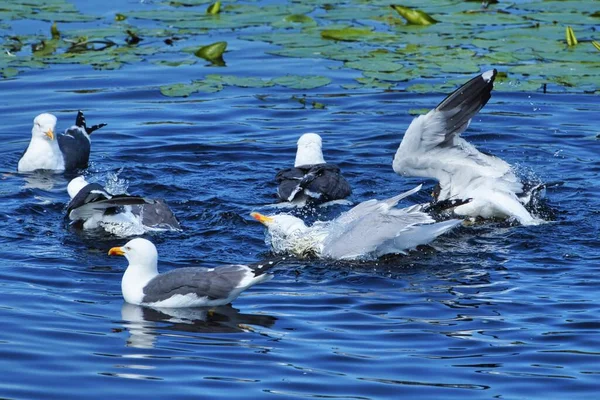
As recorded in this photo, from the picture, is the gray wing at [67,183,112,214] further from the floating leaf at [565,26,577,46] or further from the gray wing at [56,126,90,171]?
the floating leaf at [565,26,577,46]

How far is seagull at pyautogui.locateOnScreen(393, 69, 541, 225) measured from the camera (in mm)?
10383

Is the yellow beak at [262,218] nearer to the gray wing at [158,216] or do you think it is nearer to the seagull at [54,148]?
the gray wing at [158,216]

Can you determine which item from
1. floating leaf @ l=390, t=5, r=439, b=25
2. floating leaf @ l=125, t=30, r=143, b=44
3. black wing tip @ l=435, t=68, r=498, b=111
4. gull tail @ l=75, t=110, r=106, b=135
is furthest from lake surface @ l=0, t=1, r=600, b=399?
floating leaf @ l=390, t=5, r=439, b=25

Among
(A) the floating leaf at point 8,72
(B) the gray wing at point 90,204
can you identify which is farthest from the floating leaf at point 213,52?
(B) the gray wing at point 90,204

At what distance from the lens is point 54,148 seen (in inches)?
487

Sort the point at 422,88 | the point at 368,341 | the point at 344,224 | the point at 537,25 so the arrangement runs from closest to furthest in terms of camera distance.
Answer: the point at 368,341 → the point at 344,224 → the point at 422,88 → the point at 537,25

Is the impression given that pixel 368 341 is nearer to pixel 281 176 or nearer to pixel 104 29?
pixel 281 176

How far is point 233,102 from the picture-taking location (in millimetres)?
14305

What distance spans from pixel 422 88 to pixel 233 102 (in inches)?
86.0

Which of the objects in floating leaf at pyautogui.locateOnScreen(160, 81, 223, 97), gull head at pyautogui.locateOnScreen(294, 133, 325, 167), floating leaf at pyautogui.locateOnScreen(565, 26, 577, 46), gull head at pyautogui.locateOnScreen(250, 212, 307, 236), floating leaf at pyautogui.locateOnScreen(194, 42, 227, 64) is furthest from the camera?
floating leaf at pyautogui.locateOnScreen(194, 42, 227, 64)

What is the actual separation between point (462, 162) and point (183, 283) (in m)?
3.56

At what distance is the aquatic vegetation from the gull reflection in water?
6151 mm

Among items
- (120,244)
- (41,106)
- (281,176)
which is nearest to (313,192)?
(281,176)

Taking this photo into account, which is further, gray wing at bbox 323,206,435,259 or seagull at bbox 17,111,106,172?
seagull at bbox 17,111,106,172
